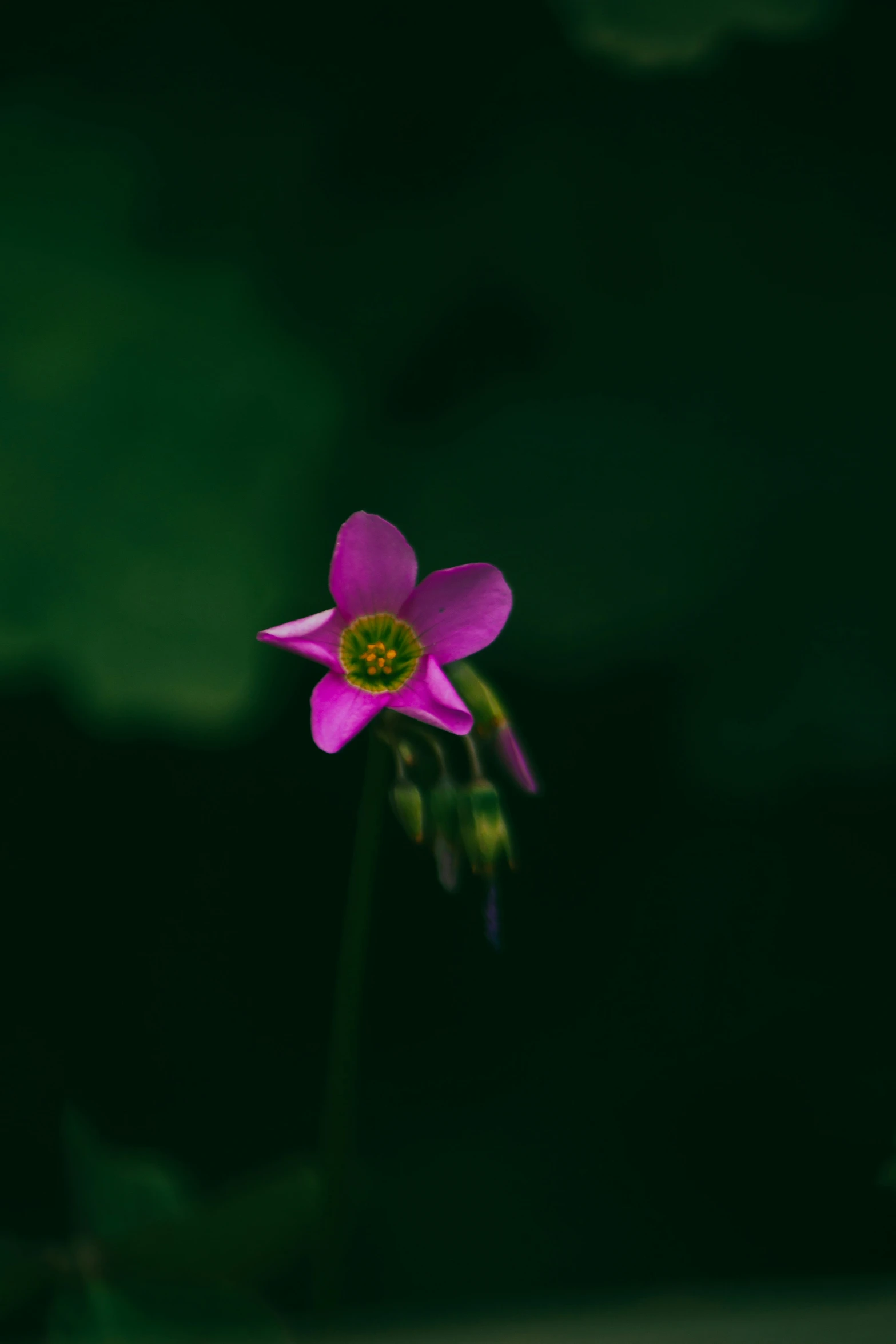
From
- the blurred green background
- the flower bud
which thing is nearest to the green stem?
the flower bud

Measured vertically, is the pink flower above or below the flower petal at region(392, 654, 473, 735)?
above

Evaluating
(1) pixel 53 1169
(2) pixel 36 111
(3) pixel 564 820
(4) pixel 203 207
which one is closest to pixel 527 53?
(4) pixel 203 207

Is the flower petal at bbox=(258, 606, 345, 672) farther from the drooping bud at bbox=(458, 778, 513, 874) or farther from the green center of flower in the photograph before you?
the drooping bud at bbox=(458, 778, 513, 874)

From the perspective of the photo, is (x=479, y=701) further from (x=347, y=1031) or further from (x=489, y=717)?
(x=347, y=1031)

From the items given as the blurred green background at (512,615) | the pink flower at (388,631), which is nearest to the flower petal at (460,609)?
the pink flower at (388,631)

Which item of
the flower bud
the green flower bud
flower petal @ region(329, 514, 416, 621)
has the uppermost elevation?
flower petal @ region(329, 514, 416, 621)

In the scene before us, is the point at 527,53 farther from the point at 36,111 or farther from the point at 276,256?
the point at 36,111

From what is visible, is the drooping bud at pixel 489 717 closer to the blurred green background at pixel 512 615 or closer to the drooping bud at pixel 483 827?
the drooping bud at pixel 483 827
